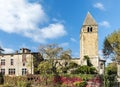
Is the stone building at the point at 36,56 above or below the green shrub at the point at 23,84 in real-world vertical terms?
above

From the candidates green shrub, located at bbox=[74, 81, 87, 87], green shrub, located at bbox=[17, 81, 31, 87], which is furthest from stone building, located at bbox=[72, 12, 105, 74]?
green shrub, located at bbox=[17, 81, 31, 87]

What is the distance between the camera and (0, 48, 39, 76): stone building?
7794 centimetres

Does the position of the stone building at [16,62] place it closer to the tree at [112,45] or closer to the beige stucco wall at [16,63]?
the beige stucco wall at [16,63]

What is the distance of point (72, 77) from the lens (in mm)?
67000

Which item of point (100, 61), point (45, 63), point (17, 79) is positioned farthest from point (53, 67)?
point (100, 61)

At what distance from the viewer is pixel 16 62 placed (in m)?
78.9

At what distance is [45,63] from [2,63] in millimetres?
15955

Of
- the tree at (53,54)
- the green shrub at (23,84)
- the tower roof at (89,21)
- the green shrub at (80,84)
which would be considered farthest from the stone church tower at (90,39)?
the green shrub at (23,84)

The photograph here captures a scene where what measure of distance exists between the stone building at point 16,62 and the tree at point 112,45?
18.0 m

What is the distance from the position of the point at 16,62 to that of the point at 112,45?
83.4 ft

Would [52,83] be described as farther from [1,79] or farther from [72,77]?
[1,79]

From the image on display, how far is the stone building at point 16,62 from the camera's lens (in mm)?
77938

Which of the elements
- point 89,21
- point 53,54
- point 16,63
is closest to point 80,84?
point 53,54

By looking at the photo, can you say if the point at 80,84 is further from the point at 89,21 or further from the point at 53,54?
the point at 89,21
